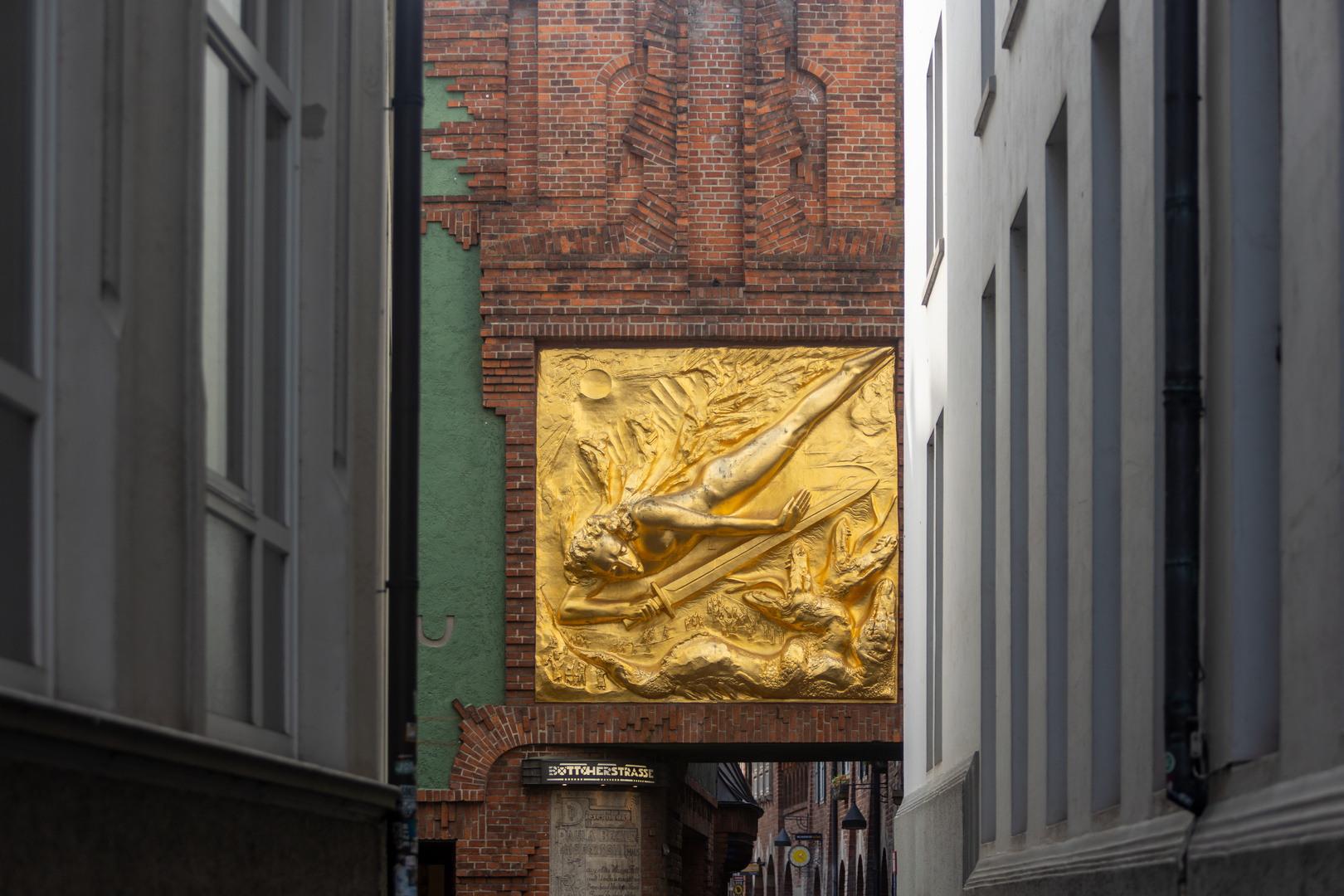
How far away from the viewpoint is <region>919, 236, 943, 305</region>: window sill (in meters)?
16.1

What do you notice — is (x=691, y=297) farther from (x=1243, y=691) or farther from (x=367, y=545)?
(x=1243, y=691)

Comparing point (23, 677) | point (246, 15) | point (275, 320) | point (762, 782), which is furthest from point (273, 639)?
point (762, 782)

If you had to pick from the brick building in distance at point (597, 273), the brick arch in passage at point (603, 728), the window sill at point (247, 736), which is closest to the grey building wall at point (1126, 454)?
the window sill at point (247, 736)

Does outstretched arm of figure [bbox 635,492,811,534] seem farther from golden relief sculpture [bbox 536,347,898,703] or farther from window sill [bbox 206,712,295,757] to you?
window sill [bbox 206,712,295,757]

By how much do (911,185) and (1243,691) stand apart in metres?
15.3

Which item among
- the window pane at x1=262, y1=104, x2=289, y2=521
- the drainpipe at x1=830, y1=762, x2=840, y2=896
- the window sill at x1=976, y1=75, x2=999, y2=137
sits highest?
the window sill at x1=976, y1=75, x2=999, y2=137

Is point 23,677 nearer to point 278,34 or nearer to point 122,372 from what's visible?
point 122,372

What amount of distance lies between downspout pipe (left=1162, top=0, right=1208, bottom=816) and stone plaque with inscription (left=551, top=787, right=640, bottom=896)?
15.1 m

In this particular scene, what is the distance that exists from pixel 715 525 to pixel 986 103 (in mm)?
9304

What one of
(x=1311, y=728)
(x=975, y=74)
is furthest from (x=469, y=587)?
(x=1311, y=728)

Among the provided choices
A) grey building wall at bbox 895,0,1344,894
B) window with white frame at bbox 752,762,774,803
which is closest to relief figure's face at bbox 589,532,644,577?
grey building wall at bbox 895,0,1344,894

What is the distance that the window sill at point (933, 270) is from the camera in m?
16.1

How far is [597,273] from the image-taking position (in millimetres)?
21250

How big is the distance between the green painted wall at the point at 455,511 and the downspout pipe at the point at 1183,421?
15.2 m
